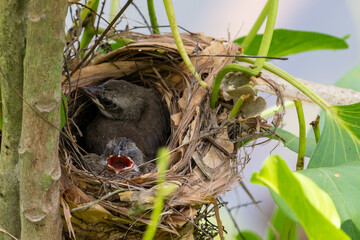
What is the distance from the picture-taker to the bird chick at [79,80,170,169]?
2553 millimetres

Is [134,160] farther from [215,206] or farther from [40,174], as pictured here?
[40,174]

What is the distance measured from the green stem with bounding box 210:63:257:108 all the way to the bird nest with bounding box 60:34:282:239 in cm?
3

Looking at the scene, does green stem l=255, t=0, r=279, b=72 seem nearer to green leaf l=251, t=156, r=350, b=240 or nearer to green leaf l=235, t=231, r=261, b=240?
green leaf l=251, t=156, r=350, b=240

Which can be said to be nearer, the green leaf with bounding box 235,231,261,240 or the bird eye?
the green leaf with bounding box 235,231,261,240

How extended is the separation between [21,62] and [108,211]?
25.9 inches

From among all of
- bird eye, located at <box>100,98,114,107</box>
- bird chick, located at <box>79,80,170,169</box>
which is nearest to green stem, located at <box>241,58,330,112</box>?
bird chick, located at <box>79,80,170,169</box>

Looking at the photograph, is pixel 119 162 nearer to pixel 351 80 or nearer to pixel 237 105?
pixel 237 105

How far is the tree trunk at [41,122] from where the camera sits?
1070 millimetres

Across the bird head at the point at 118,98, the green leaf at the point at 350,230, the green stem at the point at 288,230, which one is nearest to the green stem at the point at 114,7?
the bird head at the point at 118,98

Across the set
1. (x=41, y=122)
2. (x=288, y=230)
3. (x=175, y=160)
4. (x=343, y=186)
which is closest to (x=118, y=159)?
(x=175, y=160)

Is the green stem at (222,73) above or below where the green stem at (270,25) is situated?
below

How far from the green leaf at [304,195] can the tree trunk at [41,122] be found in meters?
0.50

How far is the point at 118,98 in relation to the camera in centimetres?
259

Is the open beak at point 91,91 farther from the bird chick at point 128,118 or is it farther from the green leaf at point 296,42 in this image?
the green leaf at point 296,42
